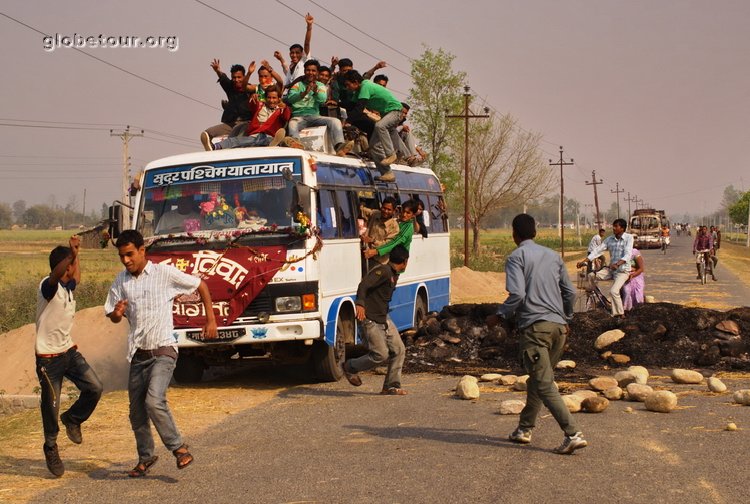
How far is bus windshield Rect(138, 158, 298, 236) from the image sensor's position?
1293cm

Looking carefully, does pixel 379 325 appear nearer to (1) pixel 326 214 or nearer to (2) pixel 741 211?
(1) pixel 326 214

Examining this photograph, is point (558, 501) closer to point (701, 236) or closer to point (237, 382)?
point (237, 382)

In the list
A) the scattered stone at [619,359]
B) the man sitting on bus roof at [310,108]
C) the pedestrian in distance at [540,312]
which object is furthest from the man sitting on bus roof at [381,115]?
the pedestrian in distance at [540,312]

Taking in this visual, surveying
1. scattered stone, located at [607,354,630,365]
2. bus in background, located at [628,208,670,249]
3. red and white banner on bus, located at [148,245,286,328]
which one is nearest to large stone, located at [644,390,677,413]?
scattered stone, located at [607,354,630,365]

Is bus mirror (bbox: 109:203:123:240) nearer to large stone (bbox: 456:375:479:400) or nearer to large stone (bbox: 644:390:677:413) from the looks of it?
large stone (bbox: 456:375:479:400)

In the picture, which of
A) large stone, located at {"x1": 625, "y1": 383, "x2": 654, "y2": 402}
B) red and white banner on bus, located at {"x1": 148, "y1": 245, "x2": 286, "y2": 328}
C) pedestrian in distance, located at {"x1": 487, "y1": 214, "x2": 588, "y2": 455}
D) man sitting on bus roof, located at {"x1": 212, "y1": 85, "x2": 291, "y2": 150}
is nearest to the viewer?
pedestrian in distance, located at {"x1": 487, "y1": 214, "x2": 588, "y2": 455}

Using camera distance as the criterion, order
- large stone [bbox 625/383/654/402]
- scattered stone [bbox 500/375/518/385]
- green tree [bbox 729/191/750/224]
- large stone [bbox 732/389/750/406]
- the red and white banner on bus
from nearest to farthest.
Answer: large stone [bbox 732/389/750/406]
large stone [bbox 625/383/654/402]
the red and white banner on bus
scattered stone [bbox 500/375/518/385]
green tree [bbox 729/191/750/224]

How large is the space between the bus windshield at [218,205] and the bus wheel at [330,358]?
1.71 meters

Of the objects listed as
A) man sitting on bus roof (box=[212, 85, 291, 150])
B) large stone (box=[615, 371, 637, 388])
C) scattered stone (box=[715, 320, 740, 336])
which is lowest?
large stone (box=[615, 371, 637, 388])

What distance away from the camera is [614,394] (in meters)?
11.2

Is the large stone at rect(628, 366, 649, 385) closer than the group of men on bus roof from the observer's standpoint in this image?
Yes

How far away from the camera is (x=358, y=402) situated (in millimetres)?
11734

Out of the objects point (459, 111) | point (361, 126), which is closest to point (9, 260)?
point (459, 111)

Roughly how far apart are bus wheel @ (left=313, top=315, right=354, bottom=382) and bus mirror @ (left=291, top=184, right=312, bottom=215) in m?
1.62
